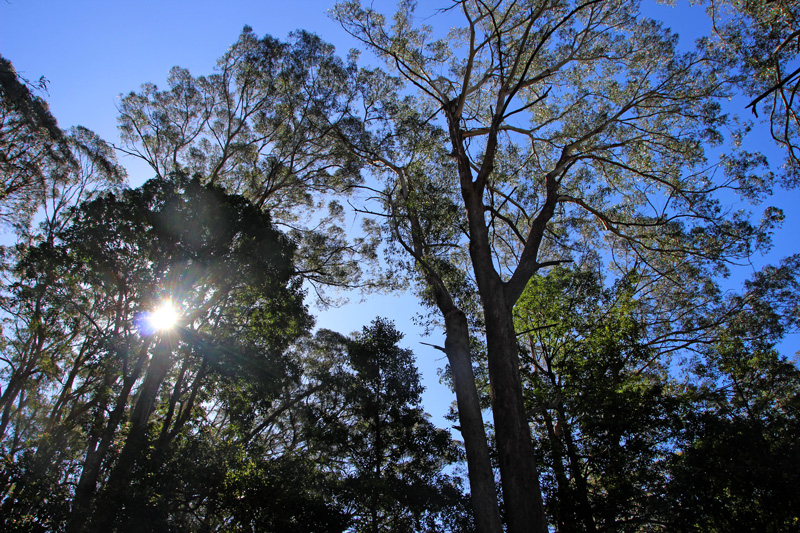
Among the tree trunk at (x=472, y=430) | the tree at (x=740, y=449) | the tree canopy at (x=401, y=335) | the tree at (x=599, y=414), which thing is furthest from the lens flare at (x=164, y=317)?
the tree at (x=740, y=449)

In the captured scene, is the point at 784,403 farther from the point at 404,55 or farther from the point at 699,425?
the point at 404,55

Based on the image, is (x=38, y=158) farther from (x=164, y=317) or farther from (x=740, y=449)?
(x=740, y=449)

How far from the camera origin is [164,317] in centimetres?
938

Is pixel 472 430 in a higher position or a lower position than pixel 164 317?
lower

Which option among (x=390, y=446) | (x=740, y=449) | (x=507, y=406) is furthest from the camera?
(x=390, y=446)

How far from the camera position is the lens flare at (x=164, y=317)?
30.2ft

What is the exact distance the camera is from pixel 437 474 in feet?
32.7

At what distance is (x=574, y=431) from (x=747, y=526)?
3.28 meters

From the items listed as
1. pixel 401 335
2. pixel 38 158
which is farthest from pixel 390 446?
pixel 38 158

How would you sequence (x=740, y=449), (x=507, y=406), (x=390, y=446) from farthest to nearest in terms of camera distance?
1. (x=390, y=446)
2. (x=740, y=449)
3. (x=507, y=406)

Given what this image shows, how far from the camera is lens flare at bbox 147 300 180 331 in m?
9.20

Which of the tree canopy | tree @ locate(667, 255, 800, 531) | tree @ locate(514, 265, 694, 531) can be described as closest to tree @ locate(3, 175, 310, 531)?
the tree canopy

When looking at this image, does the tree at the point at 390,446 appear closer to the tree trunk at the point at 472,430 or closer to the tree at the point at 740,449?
the tree trunk at the point at 472,430

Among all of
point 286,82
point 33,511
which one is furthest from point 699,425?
point 286,82
